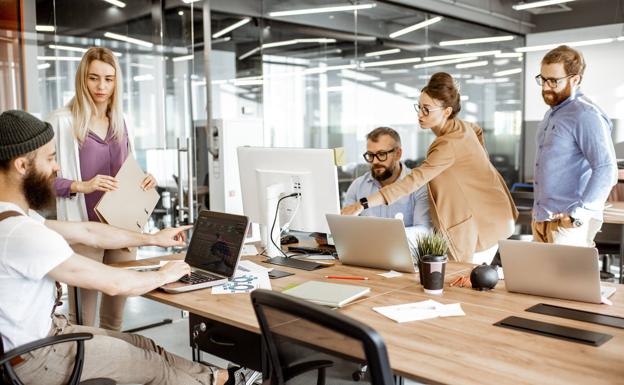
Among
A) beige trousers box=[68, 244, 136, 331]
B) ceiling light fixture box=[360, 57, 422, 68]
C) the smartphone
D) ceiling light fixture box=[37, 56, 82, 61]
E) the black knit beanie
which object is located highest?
ceiling light fixture box=[360, 57, 422, 68]

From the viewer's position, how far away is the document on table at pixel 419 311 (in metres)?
1.99

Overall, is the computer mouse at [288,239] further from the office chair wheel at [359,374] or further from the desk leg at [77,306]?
the office chair wheel at [359,374]

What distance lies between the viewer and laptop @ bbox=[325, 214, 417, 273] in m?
2.55

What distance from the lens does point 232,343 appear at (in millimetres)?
2449

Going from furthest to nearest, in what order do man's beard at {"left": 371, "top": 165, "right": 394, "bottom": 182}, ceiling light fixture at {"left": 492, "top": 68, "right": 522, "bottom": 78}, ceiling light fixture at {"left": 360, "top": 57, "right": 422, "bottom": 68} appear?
ceiling light fixture at {"left": 492, "top": 68, "right": 522, "bottom": 78} → ceiling light fixture at {"left": 360, "top": 57, "right": 422, "bottom": 68} → man's beard at {"left": 371, "top": 165, "right": 394, "bottom": 182}

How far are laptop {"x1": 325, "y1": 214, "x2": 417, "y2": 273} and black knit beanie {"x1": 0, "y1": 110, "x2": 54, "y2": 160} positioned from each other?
1.22m

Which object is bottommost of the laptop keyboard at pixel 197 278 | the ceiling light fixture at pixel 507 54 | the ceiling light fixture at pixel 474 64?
the laptop keyboard at pixel 197 278

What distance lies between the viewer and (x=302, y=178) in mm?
2867

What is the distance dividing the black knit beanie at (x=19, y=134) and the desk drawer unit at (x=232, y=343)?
3.19ft

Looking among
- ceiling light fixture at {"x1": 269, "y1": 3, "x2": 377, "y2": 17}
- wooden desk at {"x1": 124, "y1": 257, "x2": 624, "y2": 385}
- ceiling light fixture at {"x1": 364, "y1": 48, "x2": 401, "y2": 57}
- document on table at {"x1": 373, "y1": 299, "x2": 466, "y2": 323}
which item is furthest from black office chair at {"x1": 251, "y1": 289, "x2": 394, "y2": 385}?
ceiling light fixture at {"x1": 364, "y1": 48, "x2": 401, "y2": 57}

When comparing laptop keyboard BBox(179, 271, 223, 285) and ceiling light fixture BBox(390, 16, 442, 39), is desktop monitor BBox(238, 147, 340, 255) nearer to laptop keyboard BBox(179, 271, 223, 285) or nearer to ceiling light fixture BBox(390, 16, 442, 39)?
laptop keyboard BBox(179, 271, 223, 285)

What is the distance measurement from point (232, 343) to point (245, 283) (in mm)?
236

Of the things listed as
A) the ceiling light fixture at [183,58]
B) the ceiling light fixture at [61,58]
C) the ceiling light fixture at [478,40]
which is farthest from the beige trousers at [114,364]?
the ceiling light fixture at [478,40]

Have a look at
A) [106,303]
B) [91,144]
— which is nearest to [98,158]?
[91,144]
